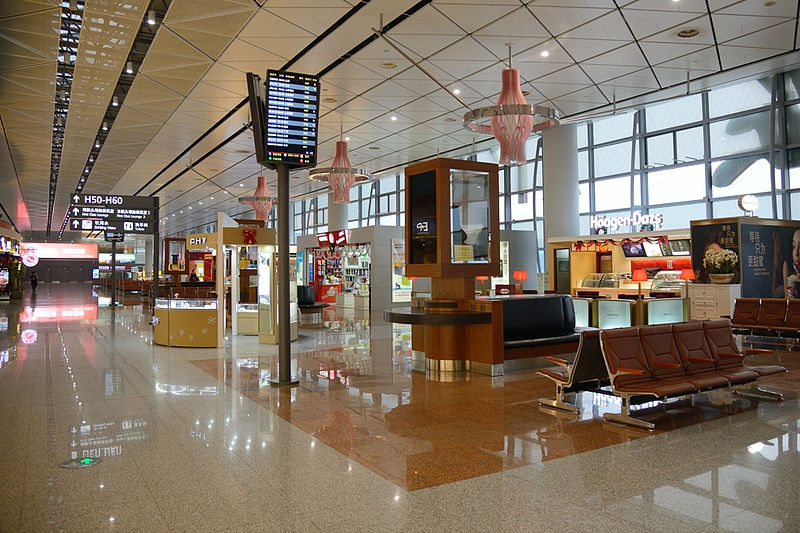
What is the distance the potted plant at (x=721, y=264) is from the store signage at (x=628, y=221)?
11.7ft

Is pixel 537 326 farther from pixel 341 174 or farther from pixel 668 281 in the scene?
pixel 341 174

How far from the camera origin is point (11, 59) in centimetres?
1057

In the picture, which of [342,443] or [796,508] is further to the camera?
[342,443]

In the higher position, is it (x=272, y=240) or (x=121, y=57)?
(x=121, y=57)

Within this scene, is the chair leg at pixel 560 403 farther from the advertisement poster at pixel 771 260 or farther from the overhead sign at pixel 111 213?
the overhead sign at pixel 111 213

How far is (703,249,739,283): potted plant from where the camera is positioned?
36.3 feet

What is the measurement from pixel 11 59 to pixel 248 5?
17.6 feet

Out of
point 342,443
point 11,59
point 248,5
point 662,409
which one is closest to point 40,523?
point 342,443

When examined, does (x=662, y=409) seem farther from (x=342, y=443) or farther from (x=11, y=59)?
(x=11, y=59)

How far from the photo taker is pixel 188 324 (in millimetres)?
10398

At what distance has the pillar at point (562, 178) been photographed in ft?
51.9

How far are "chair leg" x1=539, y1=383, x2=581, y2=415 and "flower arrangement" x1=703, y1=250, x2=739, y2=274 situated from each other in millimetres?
7568

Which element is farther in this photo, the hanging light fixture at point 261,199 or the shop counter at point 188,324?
the hanging light fixture at point 261,199

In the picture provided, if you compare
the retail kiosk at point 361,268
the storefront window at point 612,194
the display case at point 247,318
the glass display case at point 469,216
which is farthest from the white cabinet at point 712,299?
the retail kiosk at point 361,268
